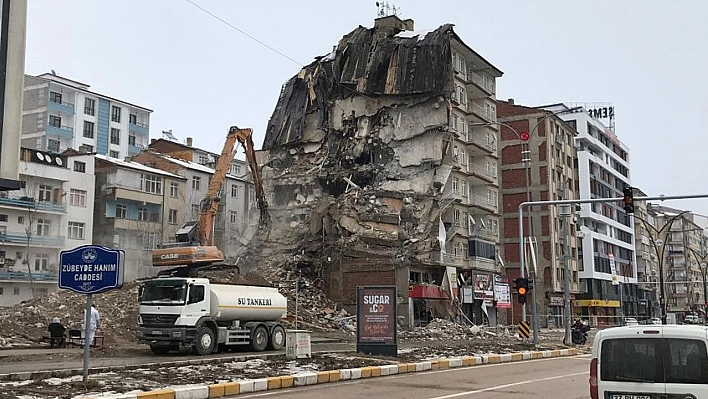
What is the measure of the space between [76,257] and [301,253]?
144 ft

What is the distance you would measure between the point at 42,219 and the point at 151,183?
10169 millimetres

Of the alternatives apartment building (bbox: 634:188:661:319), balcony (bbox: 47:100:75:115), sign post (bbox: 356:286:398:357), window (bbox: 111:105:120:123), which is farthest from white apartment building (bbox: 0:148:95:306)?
apartment building (bbox: 634:188:661:319)

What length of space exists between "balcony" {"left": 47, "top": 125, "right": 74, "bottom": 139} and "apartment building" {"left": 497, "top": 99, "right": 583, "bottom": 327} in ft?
157

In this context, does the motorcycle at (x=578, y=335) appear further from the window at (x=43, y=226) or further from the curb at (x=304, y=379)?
the window at (x=43, y=226)

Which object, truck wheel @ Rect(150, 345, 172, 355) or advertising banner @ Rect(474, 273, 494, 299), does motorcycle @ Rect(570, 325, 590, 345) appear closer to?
advertising banner @ Rect(474, 273, 494, 299)

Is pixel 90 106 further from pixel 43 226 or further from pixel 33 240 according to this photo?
pixel 33 240

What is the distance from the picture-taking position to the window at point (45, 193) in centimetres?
5806

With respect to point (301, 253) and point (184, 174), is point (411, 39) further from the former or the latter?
point (184, 174)

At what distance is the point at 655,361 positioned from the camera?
873 cm

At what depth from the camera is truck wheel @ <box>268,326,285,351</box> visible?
29.6 meters

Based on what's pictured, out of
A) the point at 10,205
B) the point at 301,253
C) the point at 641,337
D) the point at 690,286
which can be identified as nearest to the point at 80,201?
the point at 10,205

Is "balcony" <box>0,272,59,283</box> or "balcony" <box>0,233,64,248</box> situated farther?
"balcony" <box>0,233,64,248</box>

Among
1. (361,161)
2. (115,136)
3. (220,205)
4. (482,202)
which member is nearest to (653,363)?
(361,161)

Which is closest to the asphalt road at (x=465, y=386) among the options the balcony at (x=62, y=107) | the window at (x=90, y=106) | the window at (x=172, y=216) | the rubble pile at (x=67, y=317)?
the rubble pile at (x=67, y=317)
